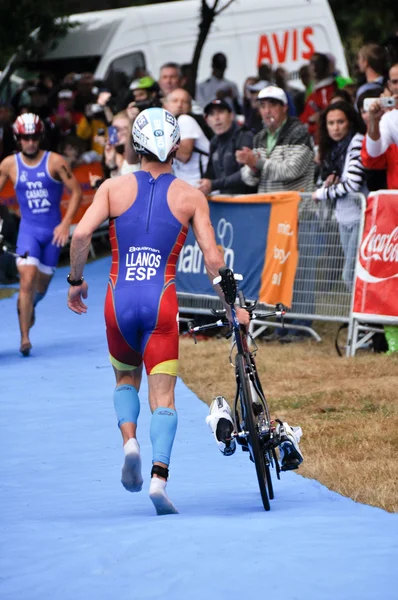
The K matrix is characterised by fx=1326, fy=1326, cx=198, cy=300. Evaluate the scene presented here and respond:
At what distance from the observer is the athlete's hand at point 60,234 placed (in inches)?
512

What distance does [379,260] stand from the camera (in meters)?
11.4

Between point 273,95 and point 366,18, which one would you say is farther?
point 366,18

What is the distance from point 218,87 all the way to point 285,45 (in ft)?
6.00

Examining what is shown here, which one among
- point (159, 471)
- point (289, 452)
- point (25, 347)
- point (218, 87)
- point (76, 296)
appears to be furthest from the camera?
point (218, 87)

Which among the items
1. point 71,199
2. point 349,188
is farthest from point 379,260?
point 71,199

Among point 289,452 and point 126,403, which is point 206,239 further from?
point 289,452

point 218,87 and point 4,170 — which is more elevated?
point 218,87

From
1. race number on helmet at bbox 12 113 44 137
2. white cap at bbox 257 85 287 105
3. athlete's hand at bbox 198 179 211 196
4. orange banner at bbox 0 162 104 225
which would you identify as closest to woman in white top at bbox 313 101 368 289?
white cap at bbox 257 85 287 105

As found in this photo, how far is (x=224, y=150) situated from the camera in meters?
13.4

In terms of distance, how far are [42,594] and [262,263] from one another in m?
8.07

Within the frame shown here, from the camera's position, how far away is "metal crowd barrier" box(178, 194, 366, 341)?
12.0m

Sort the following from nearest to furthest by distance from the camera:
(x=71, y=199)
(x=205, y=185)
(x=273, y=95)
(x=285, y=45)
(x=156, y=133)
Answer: (x=156, y=133) < (x=273, y=95) < (x=205, y=185) < (x=71, y=199) < (x=285, y=45)

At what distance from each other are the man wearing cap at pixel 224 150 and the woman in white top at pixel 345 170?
45.8 inches

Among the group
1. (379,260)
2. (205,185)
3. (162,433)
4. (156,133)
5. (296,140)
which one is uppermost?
(156,133)
